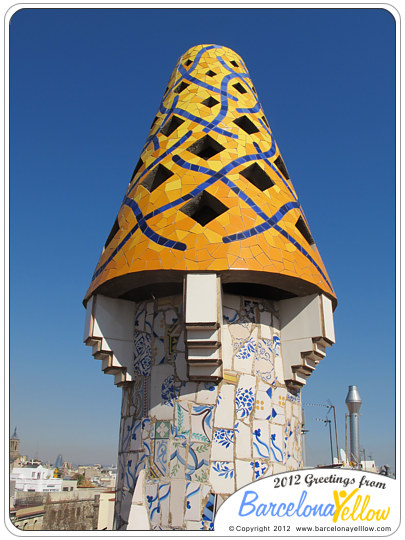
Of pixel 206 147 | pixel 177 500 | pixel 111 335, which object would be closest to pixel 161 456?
pixel 177 500

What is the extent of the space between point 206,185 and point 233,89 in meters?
2.30

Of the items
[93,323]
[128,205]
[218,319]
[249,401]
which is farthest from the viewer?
[128,205]

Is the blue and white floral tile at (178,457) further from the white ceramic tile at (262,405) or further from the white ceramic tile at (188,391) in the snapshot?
the white ceramic tile at (262,405)

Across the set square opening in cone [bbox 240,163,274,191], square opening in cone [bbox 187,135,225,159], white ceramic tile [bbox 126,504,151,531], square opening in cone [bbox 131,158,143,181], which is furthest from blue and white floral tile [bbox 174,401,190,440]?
square opening in cone [bbox 131,158,143,181]

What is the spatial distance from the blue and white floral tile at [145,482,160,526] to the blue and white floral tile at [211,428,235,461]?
786mm

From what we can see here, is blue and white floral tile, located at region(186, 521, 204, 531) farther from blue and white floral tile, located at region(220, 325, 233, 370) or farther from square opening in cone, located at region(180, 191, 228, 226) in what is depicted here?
square opening in cone, located at region(180, 191, 228, 226)

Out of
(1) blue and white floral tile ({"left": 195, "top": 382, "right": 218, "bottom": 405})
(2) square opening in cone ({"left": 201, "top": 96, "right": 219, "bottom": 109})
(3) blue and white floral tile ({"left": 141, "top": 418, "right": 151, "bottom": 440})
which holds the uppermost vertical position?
(2) square opening in cone ({"left": 201, "top": 96, "right": 219, "bottom": 109})

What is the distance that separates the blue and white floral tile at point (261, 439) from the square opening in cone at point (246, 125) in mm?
4173

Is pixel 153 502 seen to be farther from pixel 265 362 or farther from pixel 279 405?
pixel 265 362

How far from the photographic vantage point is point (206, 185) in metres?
6.99

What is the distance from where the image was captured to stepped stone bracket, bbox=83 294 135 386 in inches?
275
